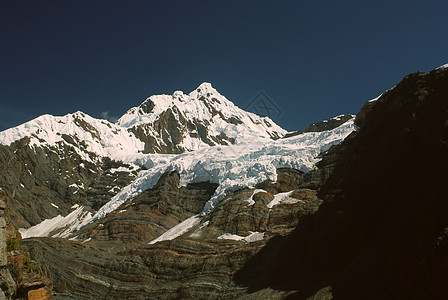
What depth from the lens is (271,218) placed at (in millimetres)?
70312

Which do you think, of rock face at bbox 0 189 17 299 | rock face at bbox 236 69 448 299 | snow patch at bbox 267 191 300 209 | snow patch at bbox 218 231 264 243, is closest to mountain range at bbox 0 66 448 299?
rock face at bbox 236 69 448 299

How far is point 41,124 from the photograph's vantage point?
161250mm

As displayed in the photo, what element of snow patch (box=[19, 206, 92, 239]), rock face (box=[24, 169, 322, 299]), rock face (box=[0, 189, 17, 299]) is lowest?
rock face (box=[0, 189, 17, 299])

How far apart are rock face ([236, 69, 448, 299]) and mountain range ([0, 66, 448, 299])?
0.44 ft

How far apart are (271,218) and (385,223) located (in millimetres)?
39706

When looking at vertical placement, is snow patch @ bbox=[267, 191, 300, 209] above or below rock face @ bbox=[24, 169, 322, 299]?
above

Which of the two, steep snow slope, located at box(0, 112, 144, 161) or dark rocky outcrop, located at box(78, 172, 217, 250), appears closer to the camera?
dark rocky outcrop, located at box(78, 172, 217, 250)

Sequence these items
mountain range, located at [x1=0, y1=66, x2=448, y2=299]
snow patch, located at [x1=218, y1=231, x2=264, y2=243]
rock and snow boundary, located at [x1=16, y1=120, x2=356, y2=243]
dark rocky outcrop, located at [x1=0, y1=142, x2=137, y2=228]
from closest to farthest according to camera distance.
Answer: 1. mountain range, located at [x1=0, y1=66, x2=448, y2=299]
2. snow patch, located at [x1=218, y1=231, x2=264, y2=243]
3. rock and snow boundary, located at [x1=16, y1=120, x2=356, y2=243]
4. dark rocky outcrop, located at [x1=0, y1=142, x2=137, y2=228]

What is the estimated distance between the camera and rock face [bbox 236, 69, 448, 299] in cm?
2248

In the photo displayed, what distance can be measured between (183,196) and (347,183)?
72.5m

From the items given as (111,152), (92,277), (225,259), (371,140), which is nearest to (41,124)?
(111,152)

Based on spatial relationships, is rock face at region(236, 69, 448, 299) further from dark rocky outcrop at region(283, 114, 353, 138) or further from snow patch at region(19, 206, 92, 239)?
dark rocky outcrop at region(283, 114, 353, 138)

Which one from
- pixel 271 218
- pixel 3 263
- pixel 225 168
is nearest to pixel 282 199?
pixel 271 218

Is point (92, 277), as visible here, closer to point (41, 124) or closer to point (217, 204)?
point (217, 204)
